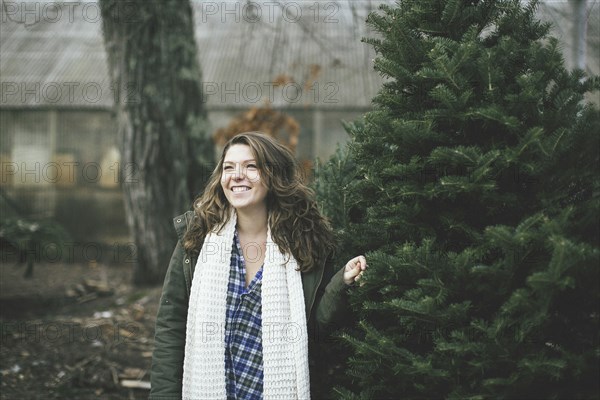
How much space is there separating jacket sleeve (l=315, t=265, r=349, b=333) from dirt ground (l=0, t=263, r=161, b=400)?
242 cm

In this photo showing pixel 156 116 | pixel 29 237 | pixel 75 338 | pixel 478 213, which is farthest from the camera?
pixel 156 116

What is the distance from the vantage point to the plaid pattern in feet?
9.80

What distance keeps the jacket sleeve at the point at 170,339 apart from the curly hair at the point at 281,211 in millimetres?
211

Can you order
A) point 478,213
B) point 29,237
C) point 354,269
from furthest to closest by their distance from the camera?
point 29,237
point 354,269
point 478,213

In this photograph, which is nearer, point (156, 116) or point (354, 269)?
point (354, 269)

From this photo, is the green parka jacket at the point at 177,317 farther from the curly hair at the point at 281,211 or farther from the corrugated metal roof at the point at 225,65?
the corrugated metal roof at the point at 225,65

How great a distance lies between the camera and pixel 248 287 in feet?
10.2

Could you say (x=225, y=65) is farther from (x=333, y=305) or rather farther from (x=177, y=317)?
(x=333, y=305)

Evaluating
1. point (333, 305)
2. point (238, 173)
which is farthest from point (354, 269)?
point (238, 173)

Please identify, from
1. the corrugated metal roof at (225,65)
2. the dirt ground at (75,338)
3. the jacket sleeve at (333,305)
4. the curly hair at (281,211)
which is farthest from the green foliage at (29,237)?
the jacket sleeve at (333,305)

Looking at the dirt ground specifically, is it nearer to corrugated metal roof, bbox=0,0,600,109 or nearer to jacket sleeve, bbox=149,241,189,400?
jacket sleeve, bbox=149,241,189,400

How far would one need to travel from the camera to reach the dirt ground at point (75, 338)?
471 centimetres

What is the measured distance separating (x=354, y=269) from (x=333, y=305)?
29 cm

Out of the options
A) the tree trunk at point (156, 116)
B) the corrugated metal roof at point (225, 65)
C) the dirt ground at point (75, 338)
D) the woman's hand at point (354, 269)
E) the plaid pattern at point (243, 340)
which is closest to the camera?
the woman's hand at point (354, 269)
